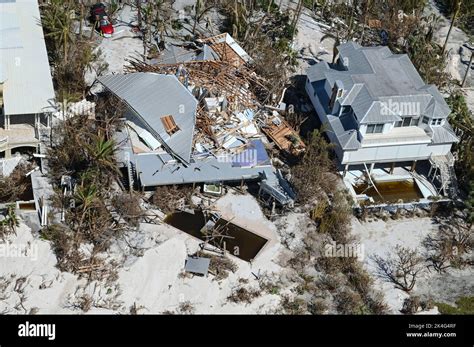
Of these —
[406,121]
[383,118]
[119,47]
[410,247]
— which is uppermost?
[383,118]

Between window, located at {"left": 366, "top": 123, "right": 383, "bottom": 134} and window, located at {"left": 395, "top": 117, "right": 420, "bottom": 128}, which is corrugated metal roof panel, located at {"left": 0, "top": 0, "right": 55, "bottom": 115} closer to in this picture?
window, located at {"left": 366, "top": 123, "right": 383, "bottom": 134}

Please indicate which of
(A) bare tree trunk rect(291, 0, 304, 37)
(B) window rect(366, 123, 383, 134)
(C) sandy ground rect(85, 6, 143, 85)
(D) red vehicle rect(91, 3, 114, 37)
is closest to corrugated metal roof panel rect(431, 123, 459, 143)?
(B) window rect(366, 123, 383, 134)

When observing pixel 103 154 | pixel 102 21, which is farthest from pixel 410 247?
pixel 102 21

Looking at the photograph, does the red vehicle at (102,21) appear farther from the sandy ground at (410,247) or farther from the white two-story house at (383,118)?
the sandy ground at (410,247)

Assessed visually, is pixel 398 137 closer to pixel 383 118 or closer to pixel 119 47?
pixel 383 118
